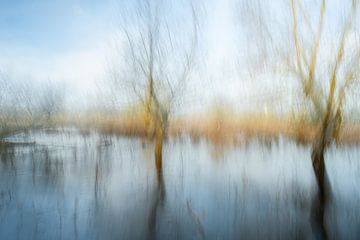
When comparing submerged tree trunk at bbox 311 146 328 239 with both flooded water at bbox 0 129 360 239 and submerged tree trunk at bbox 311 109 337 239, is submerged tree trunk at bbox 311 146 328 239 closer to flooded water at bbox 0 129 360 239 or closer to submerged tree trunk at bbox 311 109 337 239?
submerged tree trunk at bbox 311 109 337 239

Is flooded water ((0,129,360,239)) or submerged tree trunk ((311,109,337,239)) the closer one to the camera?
flooded water ((0,129,360,239))

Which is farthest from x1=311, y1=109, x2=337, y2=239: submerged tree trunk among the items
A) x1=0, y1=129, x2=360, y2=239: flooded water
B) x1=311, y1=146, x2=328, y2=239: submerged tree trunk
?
x1=0, y1=129, x2=360, y2=239: flooded water


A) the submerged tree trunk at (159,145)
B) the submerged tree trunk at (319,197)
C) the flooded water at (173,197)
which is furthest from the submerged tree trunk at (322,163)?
the submerged tree trunk at (159,145)

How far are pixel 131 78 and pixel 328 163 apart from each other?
744 centimetres

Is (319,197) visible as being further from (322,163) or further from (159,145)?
(159,145)

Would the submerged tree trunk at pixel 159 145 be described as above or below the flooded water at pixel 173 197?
above

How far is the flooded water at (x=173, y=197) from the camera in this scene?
4.54m

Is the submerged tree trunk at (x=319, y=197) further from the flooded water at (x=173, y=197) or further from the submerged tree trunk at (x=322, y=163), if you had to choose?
the flooded water at (x=173, y=197)

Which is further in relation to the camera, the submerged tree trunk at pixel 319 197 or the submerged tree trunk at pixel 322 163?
the submerged tree trunk at pixel 322 163

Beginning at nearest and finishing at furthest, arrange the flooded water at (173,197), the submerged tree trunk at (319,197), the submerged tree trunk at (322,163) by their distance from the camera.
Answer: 1. the flooded water at (173,197)
2. the submerged tree trunk at (319,197)
3. the submerged tree trunk at (322,163)

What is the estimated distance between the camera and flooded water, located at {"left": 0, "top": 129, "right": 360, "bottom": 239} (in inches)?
179

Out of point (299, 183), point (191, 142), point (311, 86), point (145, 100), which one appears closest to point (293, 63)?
point (311, 86)

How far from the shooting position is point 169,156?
12.3 m

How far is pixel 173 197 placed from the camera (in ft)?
21.2
